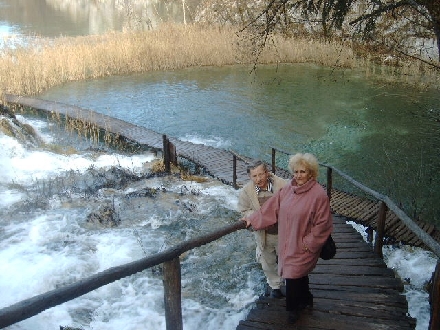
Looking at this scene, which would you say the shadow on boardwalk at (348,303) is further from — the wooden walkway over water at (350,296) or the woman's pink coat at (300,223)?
the woman's pink coat at (300,223)

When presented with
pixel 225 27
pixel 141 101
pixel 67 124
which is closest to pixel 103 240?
pixel 67 124

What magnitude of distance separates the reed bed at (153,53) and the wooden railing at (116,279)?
19718 mm

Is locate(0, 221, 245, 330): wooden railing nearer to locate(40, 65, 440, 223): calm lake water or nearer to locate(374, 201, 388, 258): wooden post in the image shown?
locate(374, 201, 388, 258): wooden post

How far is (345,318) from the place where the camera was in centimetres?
Answer: 404

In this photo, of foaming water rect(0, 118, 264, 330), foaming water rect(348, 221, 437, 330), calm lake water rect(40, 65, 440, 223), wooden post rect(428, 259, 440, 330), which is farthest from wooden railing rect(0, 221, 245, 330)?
Result: calm lake water rect(40, 65, 440, 223)

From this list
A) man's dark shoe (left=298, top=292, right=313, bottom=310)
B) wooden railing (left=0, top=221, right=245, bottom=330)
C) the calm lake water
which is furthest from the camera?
the calm lake water

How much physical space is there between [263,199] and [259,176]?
24 centimetres

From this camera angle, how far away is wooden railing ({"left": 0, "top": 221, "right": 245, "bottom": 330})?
7.13 ft

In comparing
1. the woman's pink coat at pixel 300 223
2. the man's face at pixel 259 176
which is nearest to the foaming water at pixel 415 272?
the woman's pink coat at pixel 300 223

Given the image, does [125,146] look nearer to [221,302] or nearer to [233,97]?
[233,97]

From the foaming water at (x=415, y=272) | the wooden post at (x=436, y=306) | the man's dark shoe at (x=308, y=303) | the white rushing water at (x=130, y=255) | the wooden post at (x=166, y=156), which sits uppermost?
the wooden post at (x=436, y=306)

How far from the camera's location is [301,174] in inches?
141

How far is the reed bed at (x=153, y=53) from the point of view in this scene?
2147cm

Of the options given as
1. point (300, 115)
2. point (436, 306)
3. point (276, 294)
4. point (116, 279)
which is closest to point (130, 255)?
point (276, 294)
